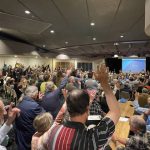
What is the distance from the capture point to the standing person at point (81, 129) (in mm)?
1185

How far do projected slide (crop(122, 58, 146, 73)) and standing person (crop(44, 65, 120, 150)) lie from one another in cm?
1570

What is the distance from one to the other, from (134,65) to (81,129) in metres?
16.0

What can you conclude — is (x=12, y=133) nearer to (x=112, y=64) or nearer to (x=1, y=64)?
(x=1, y=64)

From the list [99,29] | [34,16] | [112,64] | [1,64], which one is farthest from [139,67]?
[34,16]

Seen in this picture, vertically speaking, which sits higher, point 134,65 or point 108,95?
point 134,65

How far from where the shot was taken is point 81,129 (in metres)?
1.22

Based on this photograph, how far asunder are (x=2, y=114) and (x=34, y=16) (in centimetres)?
487

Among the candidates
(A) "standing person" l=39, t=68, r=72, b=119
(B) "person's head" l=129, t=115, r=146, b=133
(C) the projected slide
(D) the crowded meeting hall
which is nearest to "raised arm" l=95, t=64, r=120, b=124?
(D) the crowded meeting hall

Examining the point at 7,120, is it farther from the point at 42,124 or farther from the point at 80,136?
the point at 80,136

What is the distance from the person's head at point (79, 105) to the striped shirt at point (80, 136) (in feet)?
0.19

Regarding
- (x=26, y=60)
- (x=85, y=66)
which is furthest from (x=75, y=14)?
(x=85, y=66)

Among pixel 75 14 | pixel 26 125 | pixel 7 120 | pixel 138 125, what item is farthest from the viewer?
pixel 75 14

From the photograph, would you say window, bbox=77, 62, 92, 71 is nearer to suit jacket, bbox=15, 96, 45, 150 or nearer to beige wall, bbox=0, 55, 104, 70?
beige wall, bbox=0, 55, 104, 70

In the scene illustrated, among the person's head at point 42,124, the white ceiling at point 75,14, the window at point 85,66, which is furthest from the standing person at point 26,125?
the window at point 85,66
